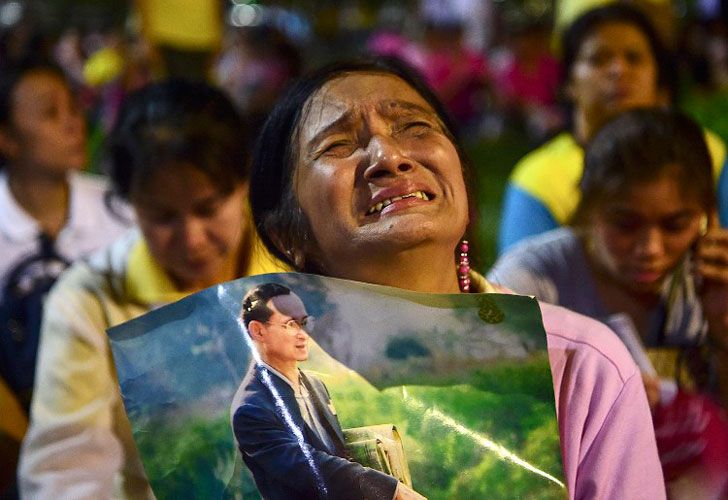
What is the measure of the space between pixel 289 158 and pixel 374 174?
8.3 inches

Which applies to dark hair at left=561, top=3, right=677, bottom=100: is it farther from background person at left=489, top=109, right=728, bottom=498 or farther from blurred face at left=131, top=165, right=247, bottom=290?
blurred face at left=131, top=165, right=247, bottom=290

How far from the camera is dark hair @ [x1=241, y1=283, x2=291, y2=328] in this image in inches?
67.5

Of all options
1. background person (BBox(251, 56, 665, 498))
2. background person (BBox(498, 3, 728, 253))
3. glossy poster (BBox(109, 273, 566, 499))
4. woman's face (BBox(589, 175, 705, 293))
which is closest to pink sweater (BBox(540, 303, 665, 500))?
background person (BBox(251, 56, 665, 498))

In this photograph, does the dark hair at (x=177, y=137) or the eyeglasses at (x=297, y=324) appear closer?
the eyeglasses at (x=297, y=324)

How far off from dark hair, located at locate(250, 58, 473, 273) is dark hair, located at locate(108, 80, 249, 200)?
0.69 meters

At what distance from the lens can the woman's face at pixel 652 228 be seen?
2.70 meters

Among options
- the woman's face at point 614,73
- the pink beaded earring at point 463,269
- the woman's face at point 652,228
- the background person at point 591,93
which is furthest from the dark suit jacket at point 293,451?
the woman's face at point 614,73

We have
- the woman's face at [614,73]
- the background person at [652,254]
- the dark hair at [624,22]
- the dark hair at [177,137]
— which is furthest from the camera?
the dark hair at [624,22]

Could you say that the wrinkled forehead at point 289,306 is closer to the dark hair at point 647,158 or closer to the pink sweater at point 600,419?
the pink sweater at point 600,419

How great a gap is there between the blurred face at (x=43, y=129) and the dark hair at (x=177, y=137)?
1.23 m

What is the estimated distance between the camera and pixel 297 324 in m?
1.71

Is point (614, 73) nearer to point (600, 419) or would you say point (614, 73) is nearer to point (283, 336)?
point (600, 419)

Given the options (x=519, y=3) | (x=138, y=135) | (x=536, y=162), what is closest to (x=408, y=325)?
(x=138, y=135)

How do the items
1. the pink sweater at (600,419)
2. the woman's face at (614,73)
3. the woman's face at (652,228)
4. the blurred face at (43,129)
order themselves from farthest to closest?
the blurred face at (43,129)
the woman's face at (614,73)
the woman's face at (652,228)
the pink sweater at (600,419)
